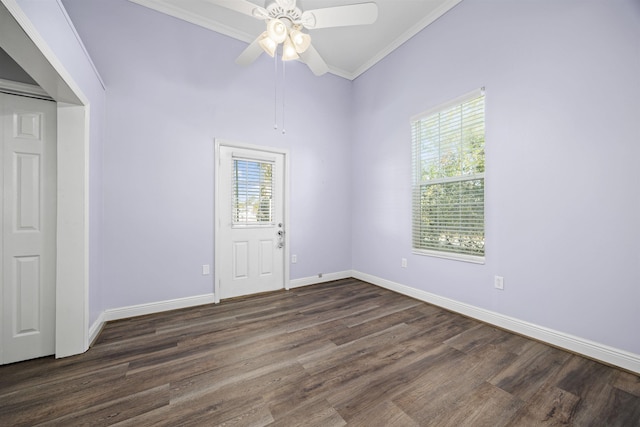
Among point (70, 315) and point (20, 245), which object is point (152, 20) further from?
point (70, 315)

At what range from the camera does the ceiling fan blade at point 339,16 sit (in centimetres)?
189

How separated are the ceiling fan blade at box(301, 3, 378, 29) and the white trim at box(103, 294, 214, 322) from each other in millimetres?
3139

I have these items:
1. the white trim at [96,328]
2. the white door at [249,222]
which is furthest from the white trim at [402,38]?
the white trim at [96,328]

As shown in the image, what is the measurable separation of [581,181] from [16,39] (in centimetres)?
381

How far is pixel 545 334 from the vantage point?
2166 mm

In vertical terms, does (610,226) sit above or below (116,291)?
above

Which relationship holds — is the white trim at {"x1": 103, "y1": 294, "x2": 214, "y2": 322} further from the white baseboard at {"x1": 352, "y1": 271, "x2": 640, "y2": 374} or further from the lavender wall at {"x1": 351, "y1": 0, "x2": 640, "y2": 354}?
the lavender wall at {"x1": 351, "y1": 0, "x2": 640, "y2": 354}

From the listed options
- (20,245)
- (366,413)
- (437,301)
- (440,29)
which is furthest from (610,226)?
(20,245)

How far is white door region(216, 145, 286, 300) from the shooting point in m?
3.31

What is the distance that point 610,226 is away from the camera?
1.86 metres

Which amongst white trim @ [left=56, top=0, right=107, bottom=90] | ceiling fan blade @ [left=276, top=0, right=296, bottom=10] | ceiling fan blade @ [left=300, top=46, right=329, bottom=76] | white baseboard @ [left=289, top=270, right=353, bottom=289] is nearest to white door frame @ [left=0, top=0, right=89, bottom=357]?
white trim @ [left=56, top=0, right=107, bottom=90]

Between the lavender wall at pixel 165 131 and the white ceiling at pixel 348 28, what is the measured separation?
140 millimetres

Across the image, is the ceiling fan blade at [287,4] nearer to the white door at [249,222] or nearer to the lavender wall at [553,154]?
the white door at [249,222]

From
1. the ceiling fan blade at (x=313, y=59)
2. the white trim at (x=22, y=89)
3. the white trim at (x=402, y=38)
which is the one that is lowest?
the white trim at (x=22, y=89)
